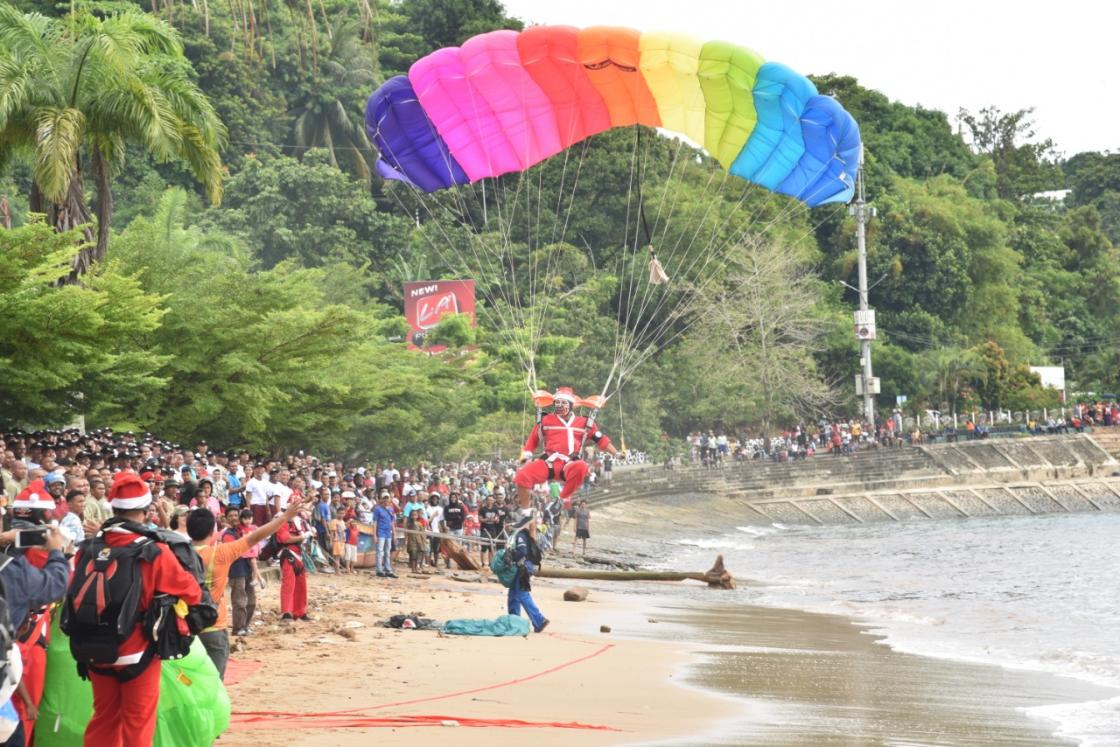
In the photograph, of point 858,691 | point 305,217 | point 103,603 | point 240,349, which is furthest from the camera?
point 305,217

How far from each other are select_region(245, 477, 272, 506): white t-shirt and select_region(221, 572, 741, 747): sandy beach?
6.00 ft

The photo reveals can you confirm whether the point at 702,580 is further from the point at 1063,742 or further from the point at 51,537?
the point at 51,537

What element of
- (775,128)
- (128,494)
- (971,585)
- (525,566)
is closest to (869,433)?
(971,585)

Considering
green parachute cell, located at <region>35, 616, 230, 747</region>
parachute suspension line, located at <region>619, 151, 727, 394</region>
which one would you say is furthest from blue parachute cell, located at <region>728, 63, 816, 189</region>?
green parachute cell, located at <region>35, 616, 230, 747</region>

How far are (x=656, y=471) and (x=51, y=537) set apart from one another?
47.1m

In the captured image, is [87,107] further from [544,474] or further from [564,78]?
[544,474]

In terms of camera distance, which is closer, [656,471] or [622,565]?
[622,565]

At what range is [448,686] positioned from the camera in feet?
37.3

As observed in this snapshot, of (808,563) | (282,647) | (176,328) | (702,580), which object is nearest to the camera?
(282,647)

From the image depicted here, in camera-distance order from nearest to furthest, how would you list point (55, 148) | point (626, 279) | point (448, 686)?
point (448, 686) < point (55, 148) < point (626, 279)

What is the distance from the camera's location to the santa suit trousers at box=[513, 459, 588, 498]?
16.2 m

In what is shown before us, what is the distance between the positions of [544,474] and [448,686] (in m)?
Answer: 5.12

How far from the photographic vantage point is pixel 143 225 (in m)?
25.0

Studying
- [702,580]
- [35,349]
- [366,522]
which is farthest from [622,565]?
[35,349]
